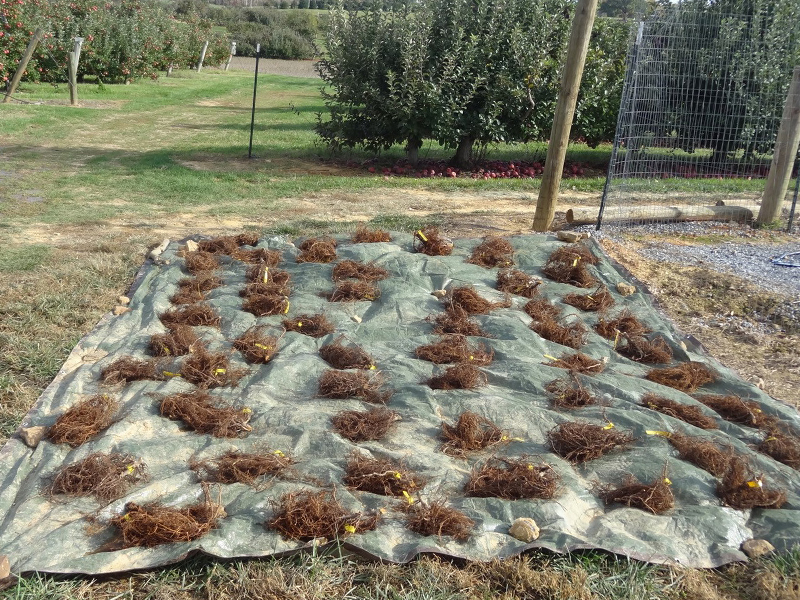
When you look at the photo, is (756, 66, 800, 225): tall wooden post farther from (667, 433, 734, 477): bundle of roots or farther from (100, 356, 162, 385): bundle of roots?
(100, 356, 162, 385): bundle of roots

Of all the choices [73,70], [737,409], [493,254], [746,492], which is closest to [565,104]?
[493,254]

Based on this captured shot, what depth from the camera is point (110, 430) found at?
3961mm

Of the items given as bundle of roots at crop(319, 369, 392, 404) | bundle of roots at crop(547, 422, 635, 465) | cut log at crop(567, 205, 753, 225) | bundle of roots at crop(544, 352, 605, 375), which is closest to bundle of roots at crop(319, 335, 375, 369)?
bundle of roots at crop(319, 369, 392, 404)

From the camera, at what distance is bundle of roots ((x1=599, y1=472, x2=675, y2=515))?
354cm

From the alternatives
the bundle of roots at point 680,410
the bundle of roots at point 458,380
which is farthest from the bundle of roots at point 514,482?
the bundle of roots at point 680,410

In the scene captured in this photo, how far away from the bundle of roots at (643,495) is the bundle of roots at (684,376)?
1.30 meters

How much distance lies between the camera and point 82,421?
13.1ft

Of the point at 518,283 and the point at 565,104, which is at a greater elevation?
the point at 565,104

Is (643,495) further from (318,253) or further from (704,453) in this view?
(318,253)

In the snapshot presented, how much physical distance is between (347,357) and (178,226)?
4357 mm

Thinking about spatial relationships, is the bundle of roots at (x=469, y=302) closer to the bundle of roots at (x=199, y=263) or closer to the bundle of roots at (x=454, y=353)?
the bundle of roots at (x=454, y=353)

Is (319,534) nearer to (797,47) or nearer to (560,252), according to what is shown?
(560,252)

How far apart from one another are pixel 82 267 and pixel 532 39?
9.05 meters

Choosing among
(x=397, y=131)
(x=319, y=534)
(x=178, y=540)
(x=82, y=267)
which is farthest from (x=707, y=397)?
(x=397, y=131)
